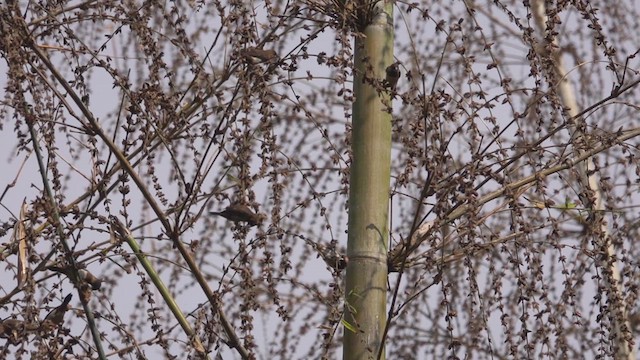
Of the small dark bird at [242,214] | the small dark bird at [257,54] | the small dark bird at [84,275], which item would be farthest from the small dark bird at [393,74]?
the small dark bird at [84,275]

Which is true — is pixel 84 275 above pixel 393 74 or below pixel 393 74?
below

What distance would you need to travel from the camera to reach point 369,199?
3129mm

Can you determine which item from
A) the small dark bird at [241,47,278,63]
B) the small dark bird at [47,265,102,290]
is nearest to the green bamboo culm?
the small dark bird at [241,47,278,63]

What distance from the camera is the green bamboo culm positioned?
9.87 feet

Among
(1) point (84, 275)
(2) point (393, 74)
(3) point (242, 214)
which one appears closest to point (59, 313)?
(1) point (84, 275)

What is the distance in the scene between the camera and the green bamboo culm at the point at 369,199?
9.87ft

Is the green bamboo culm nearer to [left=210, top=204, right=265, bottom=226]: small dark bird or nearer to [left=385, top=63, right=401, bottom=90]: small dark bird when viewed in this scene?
[left=385, top=63, right=401, bottom=90]: small dark bird

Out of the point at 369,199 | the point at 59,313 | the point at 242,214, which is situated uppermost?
the point at 369,199

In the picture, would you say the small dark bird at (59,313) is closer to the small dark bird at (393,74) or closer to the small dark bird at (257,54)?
the small dark bird at (257,54)

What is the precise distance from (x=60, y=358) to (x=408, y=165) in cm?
90

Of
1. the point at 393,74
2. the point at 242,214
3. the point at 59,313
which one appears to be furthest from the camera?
the point at 393,74

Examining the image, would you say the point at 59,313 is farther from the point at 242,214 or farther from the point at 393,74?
the point at 393,74

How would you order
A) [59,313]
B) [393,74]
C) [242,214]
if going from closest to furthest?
[242,214]
[59,313]
[393,74]

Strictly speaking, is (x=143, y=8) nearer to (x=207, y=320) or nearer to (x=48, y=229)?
(x=48, y=229)
